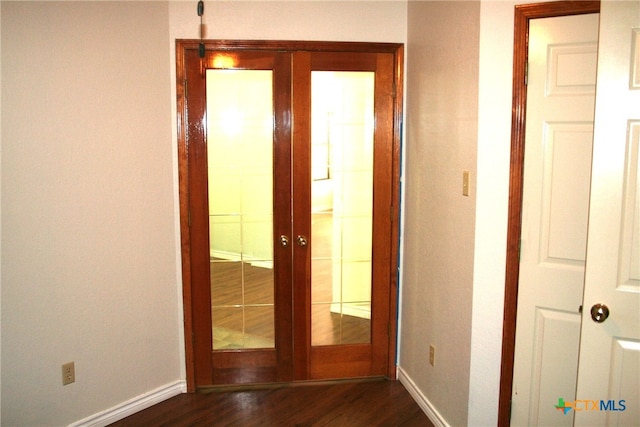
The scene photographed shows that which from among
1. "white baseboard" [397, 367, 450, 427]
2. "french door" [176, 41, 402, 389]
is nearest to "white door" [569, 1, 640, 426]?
"white baseboard" [397, 367, 450, 427]

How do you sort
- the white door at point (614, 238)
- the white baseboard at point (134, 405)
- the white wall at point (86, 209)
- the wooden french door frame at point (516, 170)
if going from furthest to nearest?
the white baseboard at point (134, 405), the white wall at point (86, 209), the wooden french door frame at point (516, 170), the white door at point (614, 238)

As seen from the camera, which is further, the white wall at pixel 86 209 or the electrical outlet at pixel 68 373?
the electrical outlet at pixel 68 373

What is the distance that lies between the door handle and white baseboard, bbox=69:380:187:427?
2.48m

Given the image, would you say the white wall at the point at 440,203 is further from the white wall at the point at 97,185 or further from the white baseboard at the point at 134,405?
the white baseboard at the point at 134,405

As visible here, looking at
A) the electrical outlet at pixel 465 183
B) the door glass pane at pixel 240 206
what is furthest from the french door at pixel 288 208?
the electrical outlet at pixel 465 183

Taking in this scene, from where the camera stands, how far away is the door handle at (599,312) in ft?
6.50

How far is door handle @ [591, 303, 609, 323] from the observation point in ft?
6.50

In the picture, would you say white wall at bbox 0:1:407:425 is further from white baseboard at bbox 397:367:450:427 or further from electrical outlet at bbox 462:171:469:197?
white baseboard at bbox 397:367:450:427

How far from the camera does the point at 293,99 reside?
132 inches

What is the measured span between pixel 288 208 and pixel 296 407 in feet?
3.93

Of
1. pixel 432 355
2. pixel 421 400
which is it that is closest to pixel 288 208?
pixel 432 355

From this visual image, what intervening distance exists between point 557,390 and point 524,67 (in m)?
1.48

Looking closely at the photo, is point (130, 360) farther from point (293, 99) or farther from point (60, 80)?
point (293, 99)

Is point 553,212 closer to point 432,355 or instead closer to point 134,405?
point 432,355
